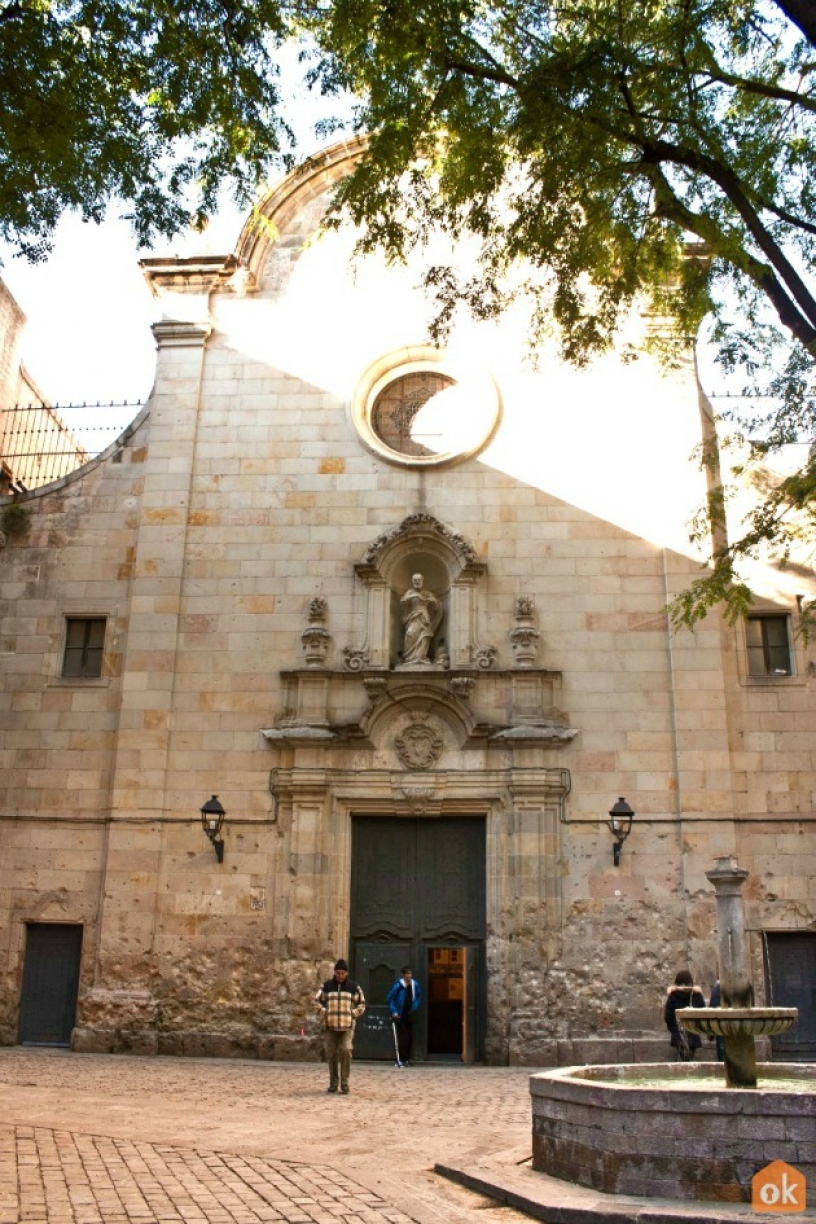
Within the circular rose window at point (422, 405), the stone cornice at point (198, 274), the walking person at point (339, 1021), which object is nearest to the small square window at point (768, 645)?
the circular rose window at point (422, 405)

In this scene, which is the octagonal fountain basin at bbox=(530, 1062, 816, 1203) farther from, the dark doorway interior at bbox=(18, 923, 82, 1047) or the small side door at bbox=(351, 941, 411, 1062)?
the dark doorway interior at bbox=(18, 923, 82, 1047)

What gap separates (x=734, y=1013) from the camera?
830 cm

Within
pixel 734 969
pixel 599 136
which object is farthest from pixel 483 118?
pixel 734 969

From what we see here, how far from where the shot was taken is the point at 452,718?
698 inches

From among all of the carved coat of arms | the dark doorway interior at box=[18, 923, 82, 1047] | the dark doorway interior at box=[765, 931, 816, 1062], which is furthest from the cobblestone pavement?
the carved coat of arms

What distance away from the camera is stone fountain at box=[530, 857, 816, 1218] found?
6965 millimetres

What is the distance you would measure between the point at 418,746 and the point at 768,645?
5701mm

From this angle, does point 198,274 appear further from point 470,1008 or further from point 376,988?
point 470,1008

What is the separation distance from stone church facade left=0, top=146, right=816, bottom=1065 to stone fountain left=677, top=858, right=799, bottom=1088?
23.7 ft

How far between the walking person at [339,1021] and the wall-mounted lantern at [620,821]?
4813 mm

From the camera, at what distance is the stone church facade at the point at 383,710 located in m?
16.8

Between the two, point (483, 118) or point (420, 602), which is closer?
point (483, 118)

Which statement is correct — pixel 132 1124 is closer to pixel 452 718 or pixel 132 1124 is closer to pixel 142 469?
pixel 452 718

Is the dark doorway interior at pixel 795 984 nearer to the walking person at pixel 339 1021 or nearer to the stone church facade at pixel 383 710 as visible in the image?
the stone church facade at pixel 383 710
